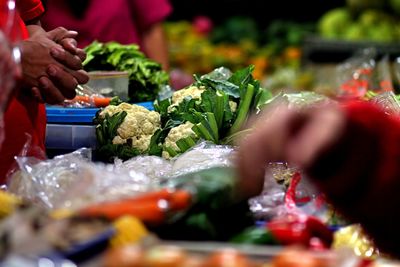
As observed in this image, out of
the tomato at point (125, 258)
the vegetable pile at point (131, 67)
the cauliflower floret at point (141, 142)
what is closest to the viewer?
the tomato at point (125, 258)

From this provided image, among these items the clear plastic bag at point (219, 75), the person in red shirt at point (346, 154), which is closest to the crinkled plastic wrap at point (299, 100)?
the clear plastic bag at point (219, 75)

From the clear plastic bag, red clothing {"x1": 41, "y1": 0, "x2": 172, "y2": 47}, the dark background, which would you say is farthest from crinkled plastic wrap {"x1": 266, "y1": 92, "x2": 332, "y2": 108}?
the dark background

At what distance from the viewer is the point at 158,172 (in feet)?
8.00

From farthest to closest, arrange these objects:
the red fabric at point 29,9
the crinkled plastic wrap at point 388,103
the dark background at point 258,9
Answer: the dark background at point 258,9 < the red fabric at point 29,9 < the crinkled plastic wrap at point 388,103

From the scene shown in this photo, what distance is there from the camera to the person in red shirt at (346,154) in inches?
61.9

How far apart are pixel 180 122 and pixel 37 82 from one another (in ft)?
1.88

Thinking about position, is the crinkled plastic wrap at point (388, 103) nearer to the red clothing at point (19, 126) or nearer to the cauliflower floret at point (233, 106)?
the cauliflower floret at point (233, 106)

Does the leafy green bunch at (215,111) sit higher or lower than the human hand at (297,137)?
lower

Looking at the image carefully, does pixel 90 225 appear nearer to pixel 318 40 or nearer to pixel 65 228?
pixel 65 228

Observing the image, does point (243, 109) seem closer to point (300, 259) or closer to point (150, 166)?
point (150, 166)

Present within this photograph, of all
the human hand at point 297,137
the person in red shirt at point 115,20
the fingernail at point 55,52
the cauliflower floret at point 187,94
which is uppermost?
the human hand at point 297,137

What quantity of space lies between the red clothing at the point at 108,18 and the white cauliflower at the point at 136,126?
169 centimetres

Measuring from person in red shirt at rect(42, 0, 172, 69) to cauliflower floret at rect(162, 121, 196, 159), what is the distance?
1.90 meters

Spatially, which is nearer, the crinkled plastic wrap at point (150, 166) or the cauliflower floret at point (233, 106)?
the crinkled plastic wrap at point (150, 166)
